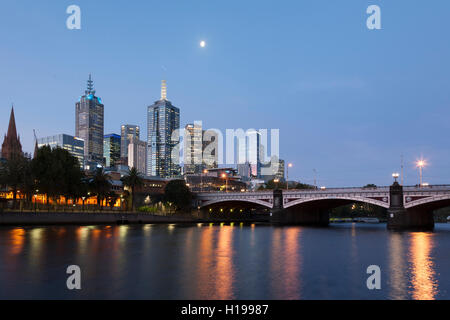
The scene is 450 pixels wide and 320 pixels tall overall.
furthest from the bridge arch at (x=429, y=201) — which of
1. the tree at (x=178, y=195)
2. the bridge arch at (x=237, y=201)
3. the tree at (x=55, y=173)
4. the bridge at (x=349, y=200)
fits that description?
the tree at (x=55, y=173)

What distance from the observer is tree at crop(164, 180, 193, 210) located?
4658 inches

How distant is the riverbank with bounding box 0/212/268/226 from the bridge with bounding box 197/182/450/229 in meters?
18.5

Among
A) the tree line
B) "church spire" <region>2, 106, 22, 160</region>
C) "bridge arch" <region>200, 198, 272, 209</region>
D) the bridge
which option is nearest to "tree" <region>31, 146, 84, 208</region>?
the tree line

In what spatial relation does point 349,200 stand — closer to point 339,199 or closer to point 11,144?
→ point 339,199

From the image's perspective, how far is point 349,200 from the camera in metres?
104

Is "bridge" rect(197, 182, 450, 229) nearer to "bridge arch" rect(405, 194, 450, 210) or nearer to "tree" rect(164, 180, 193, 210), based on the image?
"bridge arch" rect(405, 194, 450, 210)

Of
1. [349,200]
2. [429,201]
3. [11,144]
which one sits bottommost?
[349,200]

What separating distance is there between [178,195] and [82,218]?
3284 centimetres

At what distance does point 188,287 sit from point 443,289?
47.4 ft

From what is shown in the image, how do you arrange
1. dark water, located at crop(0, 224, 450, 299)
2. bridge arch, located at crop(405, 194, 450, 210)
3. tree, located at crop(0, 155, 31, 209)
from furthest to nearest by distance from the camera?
tree, located at crop(0, 155, 31, 209) < bridge arch, located at crop(405, 194, 450, 210) < dark water, located at crop(0, 224, 450, 299)

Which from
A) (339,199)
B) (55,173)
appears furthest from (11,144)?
(339,199)

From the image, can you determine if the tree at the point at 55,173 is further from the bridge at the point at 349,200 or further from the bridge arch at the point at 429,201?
the bridge arch at the point at 429,201

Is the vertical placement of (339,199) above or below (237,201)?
above
